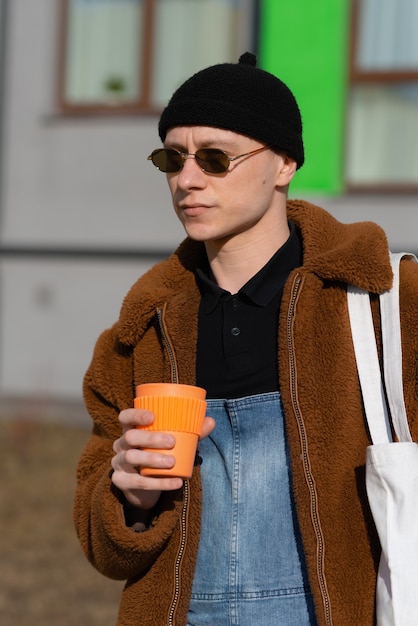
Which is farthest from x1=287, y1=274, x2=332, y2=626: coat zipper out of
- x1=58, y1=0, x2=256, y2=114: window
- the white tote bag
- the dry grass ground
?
x1=58, y1=0, x2=256, y2=114: window

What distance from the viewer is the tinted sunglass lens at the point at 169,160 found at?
2518mm

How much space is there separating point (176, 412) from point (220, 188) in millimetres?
571

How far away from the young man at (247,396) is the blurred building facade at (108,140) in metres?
6.81

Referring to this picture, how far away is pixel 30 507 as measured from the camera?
25.6 ft

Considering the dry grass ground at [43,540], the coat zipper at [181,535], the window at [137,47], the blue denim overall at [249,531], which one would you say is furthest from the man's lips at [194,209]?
the window at [137,47]

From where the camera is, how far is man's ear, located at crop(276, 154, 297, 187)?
8.52 ft

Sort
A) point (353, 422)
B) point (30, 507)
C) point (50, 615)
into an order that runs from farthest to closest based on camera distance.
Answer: point (30, 507) < point (50, 615) < point (353, 422)

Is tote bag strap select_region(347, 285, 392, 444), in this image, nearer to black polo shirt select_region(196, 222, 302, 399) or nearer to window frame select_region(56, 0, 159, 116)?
black polo shirt select_region(196, 222, 302, 399)

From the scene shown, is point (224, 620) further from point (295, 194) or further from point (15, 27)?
point (15, 27)

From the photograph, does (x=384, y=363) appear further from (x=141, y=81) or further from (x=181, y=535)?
(x=141, y=81)

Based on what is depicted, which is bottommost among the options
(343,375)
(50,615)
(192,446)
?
(50,615)

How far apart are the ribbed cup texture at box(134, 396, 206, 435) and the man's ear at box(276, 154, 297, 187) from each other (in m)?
0.65

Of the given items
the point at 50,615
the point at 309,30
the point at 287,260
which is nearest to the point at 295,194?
the point at 309,30

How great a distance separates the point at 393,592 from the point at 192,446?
52 cm
